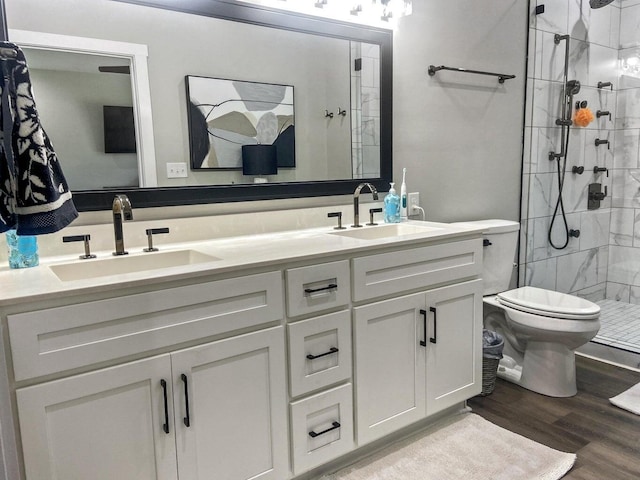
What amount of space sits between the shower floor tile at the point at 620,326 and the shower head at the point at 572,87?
1545 mm

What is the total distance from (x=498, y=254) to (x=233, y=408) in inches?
68.1

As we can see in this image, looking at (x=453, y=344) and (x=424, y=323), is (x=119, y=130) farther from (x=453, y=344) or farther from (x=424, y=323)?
(x=453, y=344)

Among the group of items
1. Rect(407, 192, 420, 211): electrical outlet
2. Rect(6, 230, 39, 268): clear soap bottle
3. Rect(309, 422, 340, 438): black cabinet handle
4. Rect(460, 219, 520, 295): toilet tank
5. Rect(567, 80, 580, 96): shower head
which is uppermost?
Rect(567, 80, 580, 96): shower head

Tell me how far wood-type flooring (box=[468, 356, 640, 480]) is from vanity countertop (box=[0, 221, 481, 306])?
879 millimetres

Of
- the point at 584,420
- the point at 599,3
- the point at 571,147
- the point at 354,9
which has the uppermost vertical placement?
the point at 599,3

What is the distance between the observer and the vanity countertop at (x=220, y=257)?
1256 millimetres

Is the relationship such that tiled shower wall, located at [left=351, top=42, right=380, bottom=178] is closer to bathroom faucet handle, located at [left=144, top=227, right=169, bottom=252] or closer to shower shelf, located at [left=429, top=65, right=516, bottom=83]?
shower shelf, located at [left=429, top=65, right=516, bottom=83]

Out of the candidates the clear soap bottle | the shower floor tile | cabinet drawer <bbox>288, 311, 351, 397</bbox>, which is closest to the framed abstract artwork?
the clear soap bottle

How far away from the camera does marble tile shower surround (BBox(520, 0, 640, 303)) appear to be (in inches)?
125

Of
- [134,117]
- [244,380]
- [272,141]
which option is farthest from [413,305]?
[134,117]

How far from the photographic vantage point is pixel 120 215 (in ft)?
5.55

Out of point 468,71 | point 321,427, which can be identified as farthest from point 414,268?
point 468,71

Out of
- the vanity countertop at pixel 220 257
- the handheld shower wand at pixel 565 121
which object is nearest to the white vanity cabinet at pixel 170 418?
the vanity countertop at pixel 220 257

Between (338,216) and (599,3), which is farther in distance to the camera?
(599,3)
